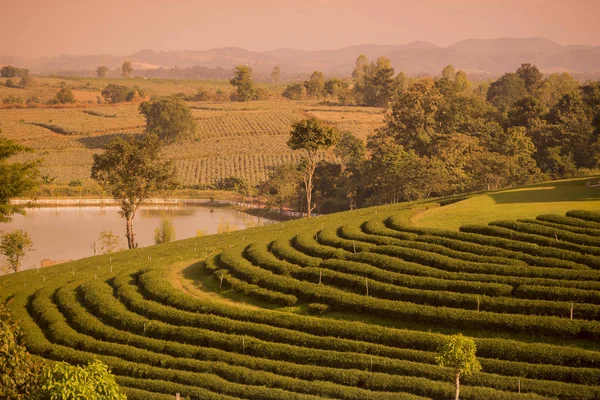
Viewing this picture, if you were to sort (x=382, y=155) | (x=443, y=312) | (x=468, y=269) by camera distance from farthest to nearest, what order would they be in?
(x=382, y=155) < (x=468, y=269) < (x=443, y=312)

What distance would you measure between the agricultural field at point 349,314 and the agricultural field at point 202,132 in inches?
2752

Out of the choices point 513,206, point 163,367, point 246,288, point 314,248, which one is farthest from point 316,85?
point 163,367

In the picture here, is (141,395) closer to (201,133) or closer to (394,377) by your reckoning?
(394,377)

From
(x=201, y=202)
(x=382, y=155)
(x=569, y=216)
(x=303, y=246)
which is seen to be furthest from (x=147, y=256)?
(x=201, y=202)

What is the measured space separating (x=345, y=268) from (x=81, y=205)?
68443 mm

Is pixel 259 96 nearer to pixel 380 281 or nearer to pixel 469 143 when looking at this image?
pixel 469 143

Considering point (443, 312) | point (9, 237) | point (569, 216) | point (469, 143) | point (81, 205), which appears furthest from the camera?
point (81, 205)

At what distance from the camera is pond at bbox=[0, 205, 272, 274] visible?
72.2m

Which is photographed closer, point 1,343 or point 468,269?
point 1,343

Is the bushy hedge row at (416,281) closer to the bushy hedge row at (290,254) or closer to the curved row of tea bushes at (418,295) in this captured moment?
the curved row of tea bushes at (418,295)

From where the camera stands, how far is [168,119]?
5300 inches

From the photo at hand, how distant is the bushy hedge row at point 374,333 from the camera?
28.4m

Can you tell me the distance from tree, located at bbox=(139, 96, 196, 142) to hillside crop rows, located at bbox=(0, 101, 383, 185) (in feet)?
8.17

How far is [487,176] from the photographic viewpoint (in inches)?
3157
